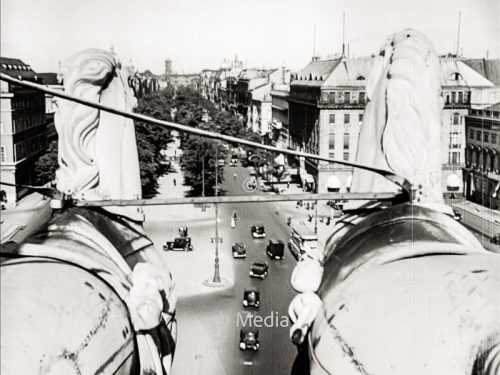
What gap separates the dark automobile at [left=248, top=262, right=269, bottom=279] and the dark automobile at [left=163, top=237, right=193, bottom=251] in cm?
465

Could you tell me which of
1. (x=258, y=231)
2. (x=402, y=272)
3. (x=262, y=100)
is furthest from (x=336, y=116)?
(x=402, y=272)

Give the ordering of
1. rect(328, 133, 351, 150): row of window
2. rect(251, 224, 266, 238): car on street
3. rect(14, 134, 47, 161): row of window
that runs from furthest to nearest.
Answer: rect(328, 133, 351, 150): row of window → rect(14, 134, 47, 161): row of window → rect(251, 224, 266, 238): car on street

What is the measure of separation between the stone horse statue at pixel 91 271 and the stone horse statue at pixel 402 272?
86 centimetres

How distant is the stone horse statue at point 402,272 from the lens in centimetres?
345

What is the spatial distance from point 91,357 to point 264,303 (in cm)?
2008

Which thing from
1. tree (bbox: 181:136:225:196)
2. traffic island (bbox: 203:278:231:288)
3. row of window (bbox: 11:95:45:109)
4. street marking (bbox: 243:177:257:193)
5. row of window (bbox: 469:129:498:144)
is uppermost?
row of window (bbox: 11:95:45:109)

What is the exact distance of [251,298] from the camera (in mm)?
23078

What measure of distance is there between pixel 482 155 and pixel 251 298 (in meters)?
26.7

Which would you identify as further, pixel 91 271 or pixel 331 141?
pixel 331 141

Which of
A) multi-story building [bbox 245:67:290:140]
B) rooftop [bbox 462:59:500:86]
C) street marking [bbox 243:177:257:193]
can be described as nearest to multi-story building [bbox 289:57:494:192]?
street marking [bbox 243:177:257:193]

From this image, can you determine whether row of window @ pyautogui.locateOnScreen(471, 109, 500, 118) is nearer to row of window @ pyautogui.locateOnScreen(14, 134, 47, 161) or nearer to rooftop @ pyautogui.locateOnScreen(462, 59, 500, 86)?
rooftop @ pyautogui.locateOnScreen(462, 59, 500, 86)

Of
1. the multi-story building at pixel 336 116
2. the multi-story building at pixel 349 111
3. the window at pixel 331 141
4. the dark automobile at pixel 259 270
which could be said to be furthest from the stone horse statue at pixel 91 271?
the window at pixel 331 141

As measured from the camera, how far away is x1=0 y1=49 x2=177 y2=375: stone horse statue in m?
3.41

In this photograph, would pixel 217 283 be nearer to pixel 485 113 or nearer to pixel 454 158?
pixel 485 113
